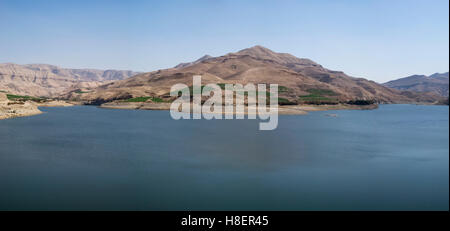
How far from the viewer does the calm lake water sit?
12109mm

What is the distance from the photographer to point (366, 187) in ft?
46.0

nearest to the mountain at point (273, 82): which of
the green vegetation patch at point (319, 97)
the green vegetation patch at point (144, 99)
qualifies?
the green vegetation patch at point (319, 97)

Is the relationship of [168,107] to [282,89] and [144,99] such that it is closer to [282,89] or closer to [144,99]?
[144,99]

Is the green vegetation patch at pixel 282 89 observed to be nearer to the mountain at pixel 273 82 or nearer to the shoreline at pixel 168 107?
the mountain at pixel 273 82

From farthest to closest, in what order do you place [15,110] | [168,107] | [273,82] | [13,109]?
[273,82] → [168,107] → [13,109] → [15,110]

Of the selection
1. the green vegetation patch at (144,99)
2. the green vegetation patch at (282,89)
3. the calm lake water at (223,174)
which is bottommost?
the calm lake water at (223,174)

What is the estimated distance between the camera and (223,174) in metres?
15.9

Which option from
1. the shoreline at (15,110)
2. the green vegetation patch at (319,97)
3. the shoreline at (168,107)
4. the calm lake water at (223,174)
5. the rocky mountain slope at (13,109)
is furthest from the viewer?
the green vegetation patch at (319,97)

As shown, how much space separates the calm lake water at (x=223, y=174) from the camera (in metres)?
12.1

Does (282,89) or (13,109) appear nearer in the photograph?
(13,109)

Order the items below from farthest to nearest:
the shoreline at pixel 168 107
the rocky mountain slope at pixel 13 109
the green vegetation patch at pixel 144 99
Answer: the green vegetation patch at pixel 144 99
the shoreline at pixel 168 107
the rocky mountain slope at pixel 13 109

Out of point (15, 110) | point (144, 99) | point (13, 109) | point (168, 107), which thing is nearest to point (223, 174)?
point (15, 110)
